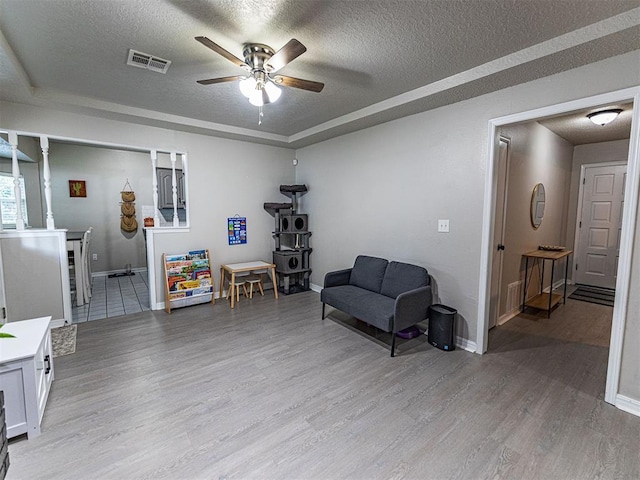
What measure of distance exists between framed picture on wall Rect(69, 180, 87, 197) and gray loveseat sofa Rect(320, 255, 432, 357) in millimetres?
5478

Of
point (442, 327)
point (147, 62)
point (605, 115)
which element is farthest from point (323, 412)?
point (605, 115)

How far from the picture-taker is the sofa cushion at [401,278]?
10.1ft

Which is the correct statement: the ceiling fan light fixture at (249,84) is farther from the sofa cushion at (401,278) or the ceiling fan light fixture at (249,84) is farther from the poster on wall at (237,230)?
the poster on wall at (237,230)

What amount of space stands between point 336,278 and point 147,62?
2.91m

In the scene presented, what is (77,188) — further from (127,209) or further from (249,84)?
(249,84)

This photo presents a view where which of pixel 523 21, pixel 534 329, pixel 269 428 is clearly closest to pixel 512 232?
pixel 534 329

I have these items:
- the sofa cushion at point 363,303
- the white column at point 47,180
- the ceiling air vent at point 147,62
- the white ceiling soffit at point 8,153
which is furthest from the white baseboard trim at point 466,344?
the white ceiling soffit at point 8,153

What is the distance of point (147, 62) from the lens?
2361mm

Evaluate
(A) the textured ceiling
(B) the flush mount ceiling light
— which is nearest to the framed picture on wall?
(A) the textured ceiling

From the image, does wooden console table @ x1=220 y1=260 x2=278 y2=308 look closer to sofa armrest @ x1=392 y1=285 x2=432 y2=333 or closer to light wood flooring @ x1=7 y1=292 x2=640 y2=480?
light wood flooring @ x1=7 y1=292 x2=640 y2=480

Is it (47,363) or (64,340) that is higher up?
(47,363)

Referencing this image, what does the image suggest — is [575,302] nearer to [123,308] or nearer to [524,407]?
[524,407]

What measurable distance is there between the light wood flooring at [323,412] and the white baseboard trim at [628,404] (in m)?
0.10

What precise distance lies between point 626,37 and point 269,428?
3.37 m
